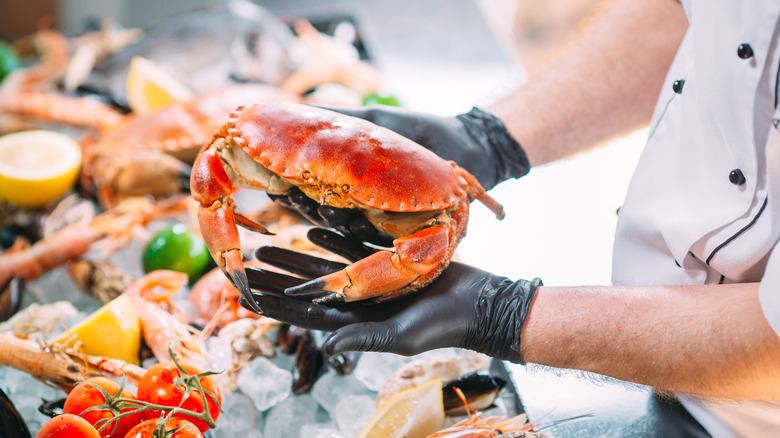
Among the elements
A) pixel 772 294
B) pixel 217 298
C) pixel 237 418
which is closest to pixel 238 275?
pixel 237 418

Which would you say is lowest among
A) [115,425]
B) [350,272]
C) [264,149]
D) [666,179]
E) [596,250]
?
[115,425]

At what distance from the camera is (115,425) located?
134 cm

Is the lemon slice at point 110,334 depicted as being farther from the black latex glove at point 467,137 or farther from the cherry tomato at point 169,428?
the black latex glove at point 467,137

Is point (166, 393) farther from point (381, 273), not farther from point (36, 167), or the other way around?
point (36, 167)

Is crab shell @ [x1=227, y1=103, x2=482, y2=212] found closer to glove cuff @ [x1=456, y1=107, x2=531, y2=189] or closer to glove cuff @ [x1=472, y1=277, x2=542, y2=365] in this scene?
glove cuff @ [x1=472, y1=277, x2=542, y2=365]

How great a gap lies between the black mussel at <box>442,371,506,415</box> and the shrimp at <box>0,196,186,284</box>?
5.14 ft

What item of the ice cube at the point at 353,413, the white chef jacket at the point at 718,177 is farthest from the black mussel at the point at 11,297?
the white chef jacket at the point at 718,177

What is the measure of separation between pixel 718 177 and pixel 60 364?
1.90 metres

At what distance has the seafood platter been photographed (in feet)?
4.97

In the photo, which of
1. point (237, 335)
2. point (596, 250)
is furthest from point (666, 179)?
point (237, 335)

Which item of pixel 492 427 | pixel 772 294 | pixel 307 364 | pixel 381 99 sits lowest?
pixel 307 364

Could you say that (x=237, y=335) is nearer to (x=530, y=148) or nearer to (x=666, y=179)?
(x=530, y=148)

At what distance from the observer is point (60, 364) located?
5.63 feet

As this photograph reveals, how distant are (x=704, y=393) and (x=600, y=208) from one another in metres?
1.36
